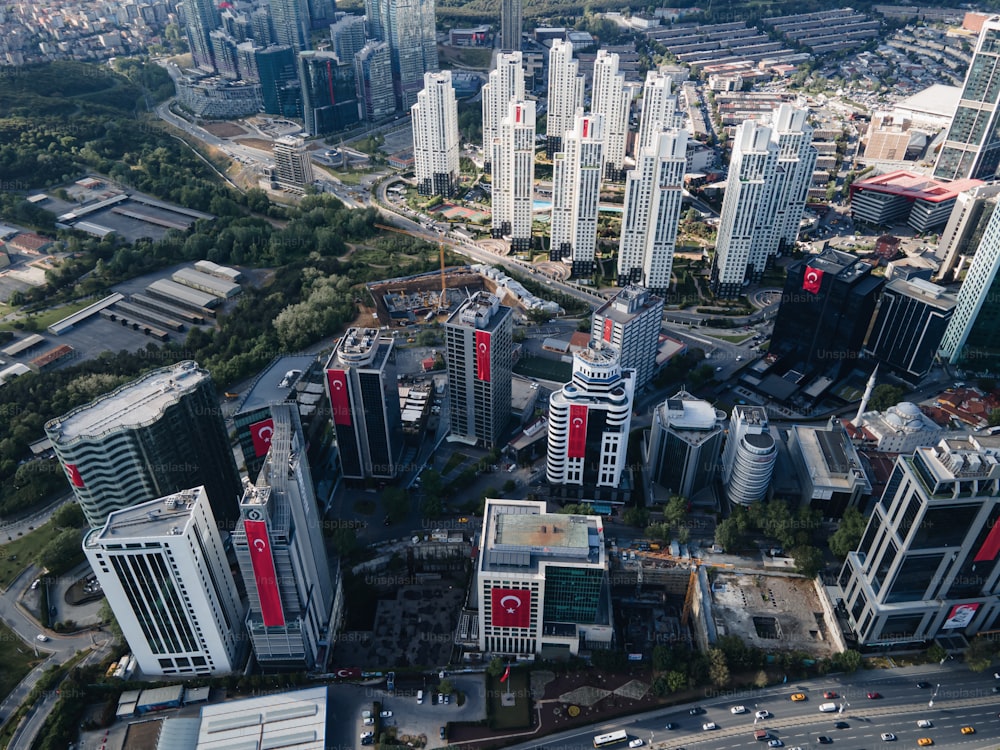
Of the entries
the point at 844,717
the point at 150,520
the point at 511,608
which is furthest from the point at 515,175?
the point at 844,717

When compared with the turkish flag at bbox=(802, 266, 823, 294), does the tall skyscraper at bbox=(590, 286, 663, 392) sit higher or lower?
lower

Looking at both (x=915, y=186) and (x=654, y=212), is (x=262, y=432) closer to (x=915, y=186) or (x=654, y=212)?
(x=654, y=212)

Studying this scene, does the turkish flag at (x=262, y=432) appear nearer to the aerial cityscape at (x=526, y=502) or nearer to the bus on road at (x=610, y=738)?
the aerial cityscape at (x=526, y=502)

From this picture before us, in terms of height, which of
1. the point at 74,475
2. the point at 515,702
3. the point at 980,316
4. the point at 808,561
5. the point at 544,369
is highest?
the point at 74,475

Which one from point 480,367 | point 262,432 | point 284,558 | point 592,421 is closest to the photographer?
point 284,558

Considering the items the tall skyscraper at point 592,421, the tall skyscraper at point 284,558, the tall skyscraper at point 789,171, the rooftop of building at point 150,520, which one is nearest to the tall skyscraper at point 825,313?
the tall skyscraper at point 789,171

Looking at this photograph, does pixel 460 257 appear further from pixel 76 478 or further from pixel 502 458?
pixel 76 478

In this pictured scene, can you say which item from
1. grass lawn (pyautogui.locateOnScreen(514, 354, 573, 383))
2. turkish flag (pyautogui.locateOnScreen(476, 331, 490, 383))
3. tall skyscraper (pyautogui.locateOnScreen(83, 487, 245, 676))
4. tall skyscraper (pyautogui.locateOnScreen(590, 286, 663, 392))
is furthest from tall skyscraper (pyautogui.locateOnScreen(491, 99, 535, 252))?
tall skyscraper (pyautogui.locateOnScreen(83, 487, 245, 676))

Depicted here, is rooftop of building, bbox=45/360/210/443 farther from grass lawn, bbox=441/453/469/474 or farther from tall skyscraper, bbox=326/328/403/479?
grass lawn, bbox=441/453/469/474
